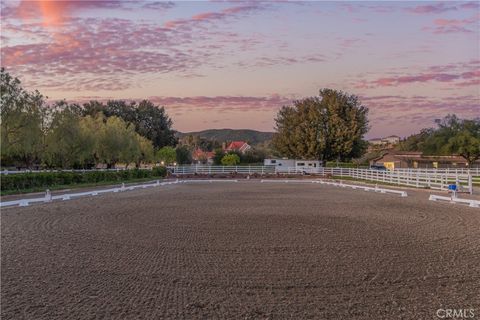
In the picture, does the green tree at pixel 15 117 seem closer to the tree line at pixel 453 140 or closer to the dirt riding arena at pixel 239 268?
the dirt riding arena at pixel 239 268

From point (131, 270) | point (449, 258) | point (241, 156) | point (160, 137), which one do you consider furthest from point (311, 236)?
point (160, 137)

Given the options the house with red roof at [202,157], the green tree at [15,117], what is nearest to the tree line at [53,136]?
the green tree at [15,117]

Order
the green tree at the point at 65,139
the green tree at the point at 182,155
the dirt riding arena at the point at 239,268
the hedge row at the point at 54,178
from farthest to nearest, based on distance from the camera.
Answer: the green tree at the point at 182,155 → the green tree at the point at 65,139 → the hedge row at the point at 54,178 → the dirt riding arena at the point at 239,268

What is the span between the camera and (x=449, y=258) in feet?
26.5

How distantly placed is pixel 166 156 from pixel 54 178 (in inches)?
2161

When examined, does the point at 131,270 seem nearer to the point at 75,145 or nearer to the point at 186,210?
the point at 186,210

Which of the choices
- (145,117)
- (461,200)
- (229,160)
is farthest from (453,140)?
(461,200)

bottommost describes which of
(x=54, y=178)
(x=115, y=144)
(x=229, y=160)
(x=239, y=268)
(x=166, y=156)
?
(x=239, y=268)

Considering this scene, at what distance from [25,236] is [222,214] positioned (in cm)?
621

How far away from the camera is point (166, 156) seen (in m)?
84.8

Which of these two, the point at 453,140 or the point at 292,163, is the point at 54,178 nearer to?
the point at 292,163

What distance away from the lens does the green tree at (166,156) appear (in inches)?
3313

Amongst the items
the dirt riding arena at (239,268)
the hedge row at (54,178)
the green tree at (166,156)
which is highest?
the green tree at (166,156)

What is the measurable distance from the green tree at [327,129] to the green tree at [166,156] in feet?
65.2
